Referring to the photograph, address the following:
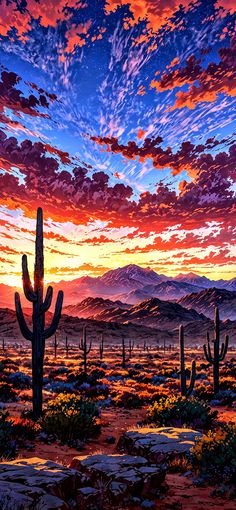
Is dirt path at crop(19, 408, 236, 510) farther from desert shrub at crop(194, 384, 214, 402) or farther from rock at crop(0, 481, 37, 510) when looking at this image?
desert shrub at crop(194, 384, 214, 402)

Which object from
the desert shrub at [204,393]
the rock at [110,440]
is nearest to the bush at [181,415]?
the rock at [110,440]

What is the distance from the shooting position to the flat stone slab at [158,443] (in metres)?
7.74

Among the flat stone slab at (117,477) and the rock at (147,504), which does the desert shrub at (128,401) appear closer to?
the flat stone slab at (117,477)

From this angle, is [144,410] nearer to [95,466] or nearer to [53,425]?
[53,425]

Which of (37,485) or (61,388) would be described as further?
(61,388)

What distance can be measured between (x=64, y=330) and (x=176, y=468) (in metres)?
102

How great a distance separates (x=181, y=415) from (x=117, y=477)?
6.56 metres

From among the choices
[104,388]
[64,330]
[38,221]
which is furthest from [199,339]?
[38,221]

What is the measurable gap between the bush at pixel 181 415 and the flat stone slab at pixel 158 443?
261 cm

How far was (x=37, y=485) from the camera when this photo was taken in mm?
4809

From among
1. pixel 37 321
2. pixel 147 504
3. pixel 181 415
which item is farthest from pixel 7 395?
pixel 147 504

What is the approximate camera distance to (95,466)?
6086 mm

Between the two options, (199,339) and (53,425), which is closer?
(53,425)

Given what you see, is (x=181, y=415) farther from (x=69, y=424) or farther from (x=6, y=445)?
(x=6, y=445)
